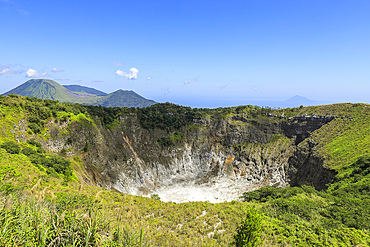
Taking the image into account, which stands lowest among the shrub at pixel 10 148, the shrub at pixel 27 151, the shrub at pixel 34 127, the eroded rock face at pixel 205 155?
the eroded rock face at pixel 205 155

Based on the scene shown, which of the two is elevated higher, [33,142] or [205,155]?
[33,142]

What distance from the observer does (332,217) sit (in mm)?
21266

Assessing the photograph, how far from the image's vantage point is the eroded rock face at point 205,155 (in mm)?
52500

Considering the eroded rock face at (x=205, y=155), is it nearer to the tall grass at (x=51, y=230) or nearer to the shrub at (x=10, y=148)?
the shrub at (x=10, y=148)

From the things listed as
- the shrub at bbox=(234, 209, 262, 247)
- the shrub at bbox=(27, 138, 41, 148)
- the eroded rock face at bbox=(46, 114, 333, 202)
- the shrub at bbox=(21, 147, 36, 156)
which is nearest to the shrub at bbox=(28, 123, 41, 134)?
the eroded rock face at bbox=(46, 114, 333, 202)

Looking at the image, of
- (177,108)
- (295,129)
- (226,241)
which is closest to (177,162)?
(177,108)

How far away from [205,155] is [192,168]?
26.6 ft

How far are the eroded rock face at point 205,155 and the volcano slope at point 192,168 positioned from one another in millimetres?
389

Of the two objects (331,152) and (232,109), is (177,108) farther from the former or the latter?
(331,152)

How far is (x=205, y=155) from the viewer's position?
77.7 meters

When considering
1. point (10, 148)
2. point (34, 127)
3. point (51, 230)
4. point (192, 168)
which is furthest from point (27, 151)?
point (192, 168)

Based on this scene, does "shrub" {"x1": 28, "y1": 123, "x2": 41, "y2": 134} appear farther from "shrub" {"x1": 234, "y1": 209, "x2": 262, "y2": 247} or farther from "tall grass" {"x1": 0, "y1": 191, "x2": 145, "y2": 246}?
"shrub" {"x1": 234, "y1": 209, "x2": 262, "y2": 247}

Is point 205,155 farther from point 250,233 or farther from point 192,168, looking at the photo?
point 250,233

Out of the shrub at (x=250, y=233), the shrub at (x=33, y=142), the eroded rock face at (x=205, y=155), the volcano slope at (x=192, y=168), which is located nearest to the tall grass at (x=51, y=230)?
the volcano slope at (x=192, y=168)
